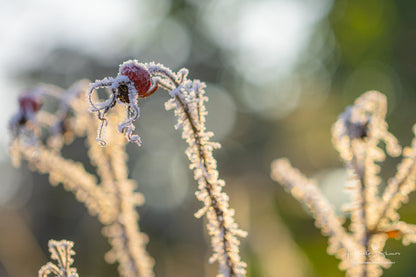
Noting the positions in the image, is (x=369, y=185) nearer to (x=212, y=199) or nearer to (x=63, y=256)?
(x=212, y=199)

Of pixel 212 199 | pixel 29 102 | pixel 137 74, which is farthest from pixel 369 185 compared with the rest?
pixel 29 102

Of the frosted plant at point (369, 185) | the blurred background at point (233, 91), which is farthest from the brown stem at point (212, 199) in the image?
the blurred background at point (233, 91)

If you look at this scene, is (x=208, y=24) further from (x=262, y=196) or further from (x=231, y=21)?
(x=262, y=196)

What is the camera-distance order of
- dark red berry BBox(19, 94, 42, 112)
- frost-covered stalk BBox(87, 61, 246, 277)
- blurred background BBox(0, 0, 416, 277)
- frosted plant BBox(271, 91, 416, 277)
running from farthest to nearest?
blurred background BBox(0, 0, 416, 277), dark red berry BBox(19, 94, 42, 112), frosted plant BBox(271, 91, 416, 277), frost-covered stalk BBox(87, 61, 246, 277)

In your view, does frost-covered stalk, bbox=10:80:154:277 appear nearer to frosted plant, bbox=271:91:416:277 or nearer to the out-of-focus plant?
the out-of-focus plant

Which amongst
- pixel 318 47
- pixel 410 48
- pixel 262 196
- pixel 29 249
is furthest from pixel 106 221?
pixel 318 47

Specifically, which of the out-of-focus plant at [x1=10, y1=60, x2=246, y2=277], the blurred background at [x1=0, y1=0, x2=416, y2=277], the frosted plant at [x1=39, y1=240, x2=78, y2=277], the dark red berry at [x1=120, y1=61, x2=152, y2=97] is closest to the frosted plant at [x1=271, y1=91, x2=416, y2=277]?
the out-of-focus plant at [x1=10, y1=60, x2=246, y2=277]
